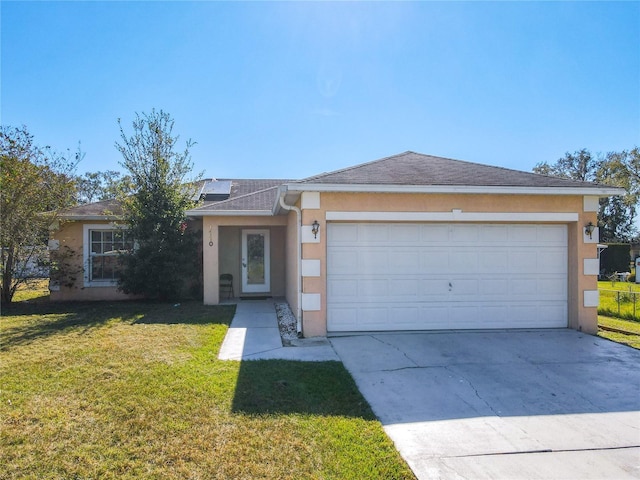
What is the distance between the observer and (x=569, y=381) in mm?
5305

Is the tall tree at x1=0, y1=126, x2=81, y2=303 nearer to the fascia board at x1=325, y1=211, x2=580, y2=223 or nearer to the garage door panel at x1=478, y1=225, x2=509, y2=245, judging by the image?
the fascia board at x1=325, y1=211, x2=580, y2=223

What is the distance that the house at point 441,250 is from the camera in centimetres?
761

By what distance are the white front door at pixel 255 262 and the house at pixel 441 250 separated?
209 inches

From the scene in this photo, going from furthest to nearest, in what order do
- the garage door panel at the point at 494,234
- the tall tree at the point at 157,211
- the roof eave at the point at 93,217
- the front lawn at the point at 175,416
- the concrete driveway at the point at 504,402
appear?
the roof eave at the point at 93,217 → the tall tree at the point at 157,211 → the garage door panel at the point at 494,234 → the concrete driveway at the point at 504,402 → the front lawn at the point at 175,416

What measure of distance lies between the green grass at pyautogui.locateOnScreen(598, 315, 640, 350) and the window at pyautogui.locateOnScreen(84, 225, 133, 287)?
1358 centimetres

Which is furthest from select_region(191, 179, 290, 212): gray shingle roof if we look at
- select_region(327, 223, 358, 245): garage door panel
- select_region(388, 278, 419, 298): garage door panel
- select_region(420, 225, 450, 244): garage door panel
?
select_region(420, 225, 450, 244): garage door panel

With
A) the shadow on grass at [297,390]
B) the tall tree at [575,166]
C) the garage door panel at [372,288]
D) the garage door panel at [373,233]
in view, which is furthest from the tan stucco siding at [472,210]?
the tall tree at [575,166]

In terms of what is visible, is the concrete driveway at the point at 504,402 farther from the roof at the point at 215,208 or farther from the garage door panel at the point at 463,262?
the roof at the point at 215,208

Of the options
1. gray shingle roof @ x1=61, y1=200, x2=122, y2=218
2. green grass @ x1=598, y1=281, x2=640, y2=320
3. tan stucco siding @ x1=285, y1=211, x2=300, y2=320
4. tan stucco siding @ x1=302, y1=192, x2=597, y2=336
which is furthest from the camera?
gray shingle roof @ x1=61, y1=200, x2=122, y2=218

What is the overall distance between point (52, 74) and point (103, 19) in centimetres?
244

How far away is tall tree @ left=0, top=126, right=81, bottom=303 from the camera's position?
1037 centimetres

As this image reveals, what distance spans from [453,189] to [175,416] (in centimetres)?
635

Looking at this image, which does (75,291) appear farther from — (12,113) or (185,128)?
(185,128)

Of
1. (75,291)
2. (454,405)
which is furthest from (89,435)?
(75,291)
